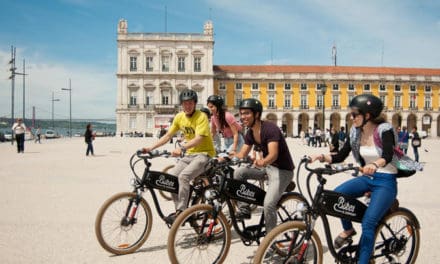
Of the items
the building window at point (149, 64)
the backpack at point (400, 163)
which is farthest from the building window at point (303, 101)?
the backpack at point (400, 163)

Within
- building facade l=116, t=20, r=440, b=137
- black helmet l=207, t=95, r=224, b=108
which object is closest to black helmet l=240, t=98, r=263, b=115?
black helmet l=207, t=95, r=224, b=108

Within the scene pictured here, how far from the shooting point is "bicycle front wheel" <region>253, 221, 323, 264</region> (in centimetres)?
262

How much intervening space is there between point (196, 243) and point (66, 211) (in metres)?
3.07

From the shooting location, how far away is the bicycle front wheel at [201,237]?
10.2ft

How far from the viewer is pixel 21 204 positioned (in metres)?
5.81

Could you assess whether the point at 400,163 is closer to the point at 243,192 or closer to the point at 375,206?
the point at 375,206

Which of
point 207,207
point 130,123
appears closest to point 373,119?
point 207,207

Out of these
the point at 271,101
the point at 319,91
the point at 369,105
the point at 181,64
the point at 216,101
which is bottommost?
the point at 369,105

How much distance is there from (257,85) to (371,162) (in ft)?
190

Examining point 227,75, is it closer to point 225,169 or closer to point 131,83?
point 131,83

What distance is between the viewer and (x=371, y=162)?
118 inches

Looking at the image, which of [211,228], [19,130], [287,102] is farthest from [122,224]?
[287,102]

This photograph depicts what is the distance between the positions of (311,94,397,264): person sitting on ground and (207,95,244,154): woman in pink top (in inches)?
84.7

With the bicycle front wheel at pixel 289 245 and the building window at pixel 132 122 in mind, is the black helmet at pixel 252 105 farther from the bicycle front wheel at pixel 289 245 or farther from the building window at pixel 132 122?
the building window at pixel 132 122
